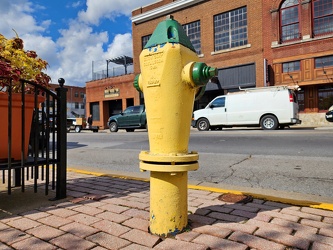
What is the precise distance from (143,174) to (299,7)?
19562 millimetres

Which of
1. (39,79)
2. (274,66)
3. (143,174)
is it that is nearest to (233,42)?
(274,66)

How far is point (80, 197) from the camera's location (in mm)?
3357

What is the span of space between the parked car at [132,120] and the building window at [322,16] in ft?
42.4

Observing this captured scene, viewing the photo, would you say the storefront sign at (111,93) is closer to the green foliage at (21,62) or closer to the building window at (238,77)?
the building window at (238,77)

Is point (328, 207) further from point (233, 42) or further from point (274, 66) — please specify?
point (233, 42)

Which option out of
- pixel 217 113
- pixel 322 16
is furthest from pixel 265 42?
pixel 217 113

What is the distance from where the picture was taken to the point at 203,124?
16.1 metres

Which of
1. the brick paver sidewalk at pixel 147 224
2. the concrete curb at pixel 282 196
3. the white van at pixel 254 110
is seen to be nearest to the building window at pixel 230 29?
the white van at pixel 254 110

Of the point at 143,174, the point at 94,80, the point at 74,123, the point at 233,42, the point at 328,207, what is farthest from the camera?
the point at 94,80

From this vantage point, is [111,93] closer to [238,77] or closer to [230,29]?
[230,29]

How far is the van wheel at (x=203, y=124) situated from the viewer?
1593 centimetres

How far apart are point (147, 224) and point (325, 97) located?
19873 mm

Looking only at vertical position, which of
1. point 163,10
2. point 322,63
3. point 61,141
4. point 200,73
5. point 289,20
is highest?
point 163,10

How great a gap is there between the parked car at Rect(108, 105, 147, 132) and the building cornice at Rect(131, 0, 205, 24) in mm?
11166
